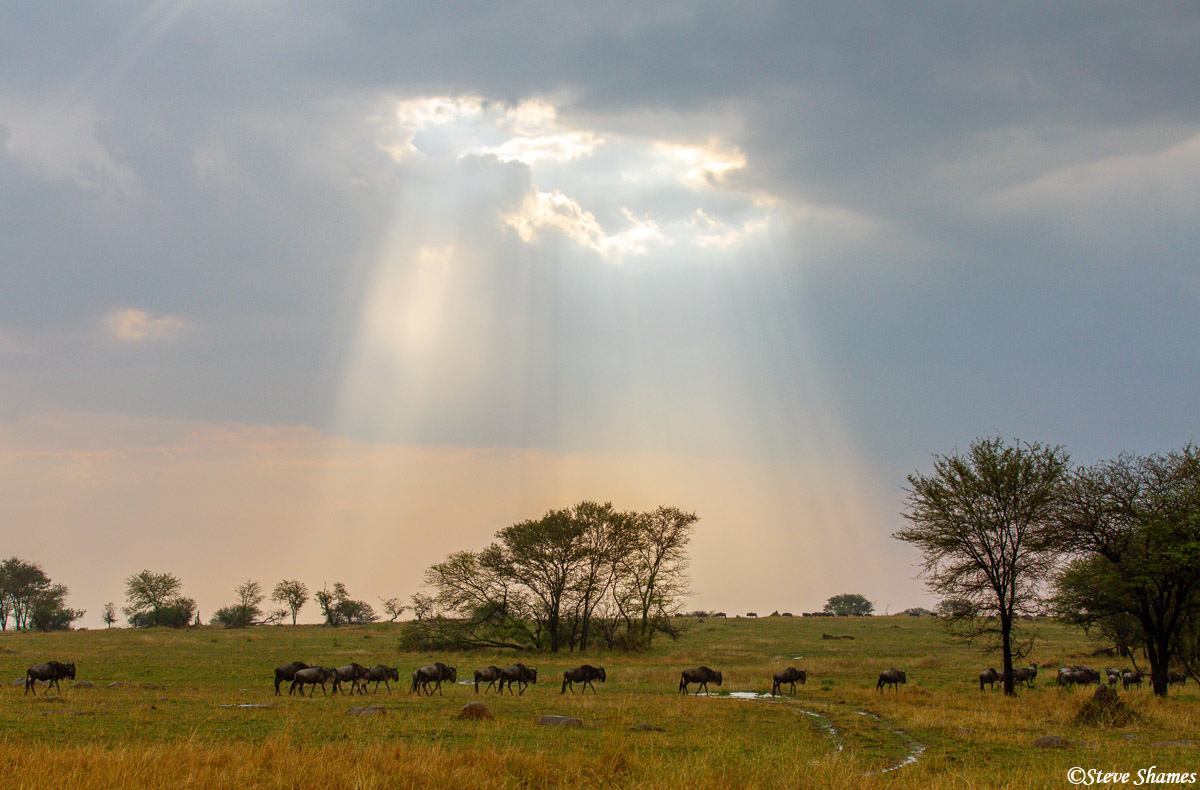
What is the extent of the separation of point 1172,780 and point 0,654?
6286 centimetres

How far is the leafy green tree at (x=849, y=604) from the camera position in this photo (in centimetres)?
16325

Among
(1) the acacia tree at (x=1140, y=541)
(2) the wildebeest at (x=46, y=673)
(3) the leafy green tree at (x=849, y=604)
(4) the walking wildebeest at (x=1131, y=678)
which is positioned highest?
(1) the acacia tree at (x=1140, y=541)

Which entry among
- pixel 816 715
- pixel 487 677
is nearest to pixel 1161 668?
pixel 816 715

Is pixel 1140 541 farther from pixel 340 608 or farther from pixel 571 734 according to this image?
pixel 340 608

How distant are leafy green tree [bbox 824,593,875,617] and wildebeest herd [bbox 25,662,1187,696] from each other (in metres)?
132

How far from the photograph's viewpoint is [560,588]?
6525cm

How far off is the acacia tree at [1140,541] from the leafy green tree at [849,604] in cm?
13992

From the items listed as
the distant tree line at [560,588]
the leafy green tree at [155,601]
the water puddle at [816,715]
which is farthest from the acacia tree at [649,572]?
the leafy green tree at [155,601]

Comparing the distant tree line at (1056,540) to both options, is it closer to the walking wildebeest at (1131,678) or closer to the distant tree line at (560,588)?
the walking wildebeest at (1131,678)

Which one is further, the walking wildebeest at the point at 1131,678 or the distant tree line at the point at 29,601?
the distant tree line at the point at 29,601

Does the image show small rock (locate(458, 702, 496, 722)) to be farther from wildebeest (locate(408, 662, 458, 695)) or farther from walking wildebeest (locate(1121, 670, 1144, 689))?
walking wildebeest (locate(1121, 670, 1144, 689))

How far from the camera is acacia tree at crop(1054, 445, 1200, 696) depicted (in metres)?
27.5

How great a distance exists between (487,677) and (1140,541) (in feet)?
93.6

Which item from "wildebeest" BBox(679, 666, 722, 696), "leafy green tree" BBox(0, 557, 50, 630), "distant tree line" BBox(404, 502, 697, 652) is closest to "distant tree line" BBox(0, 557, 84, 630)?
"leafy green tree" BBox(0, 557, 50, 630)
